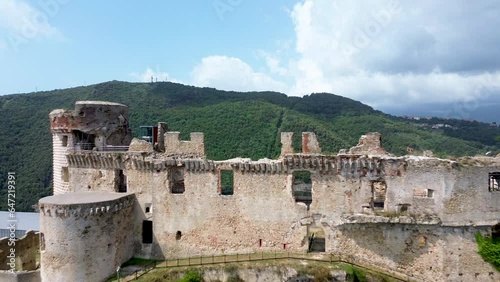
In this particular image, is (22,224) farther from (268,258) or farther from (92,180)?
(268,258)

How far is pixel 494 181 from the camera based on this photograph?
21.0 metres

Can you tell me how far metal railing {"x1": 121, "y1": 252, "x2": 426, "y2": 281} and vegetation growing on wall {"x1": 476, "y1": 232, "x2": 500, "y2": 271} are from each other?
3168 mm

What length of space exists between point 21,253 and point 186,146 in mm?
12885

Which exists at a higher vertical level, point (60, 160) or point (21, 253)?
point (60, 160)

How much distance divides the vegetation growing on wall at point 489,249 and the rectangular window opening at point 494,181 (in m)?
2.42

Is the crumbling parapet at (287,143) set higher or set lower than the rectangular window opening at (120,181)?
higher

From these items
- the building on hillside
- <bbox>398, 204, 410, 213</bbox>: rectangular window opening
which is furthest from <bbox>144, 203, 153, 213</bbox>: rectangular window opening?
the building on hillside

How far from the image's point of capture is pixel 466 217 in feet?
64.5

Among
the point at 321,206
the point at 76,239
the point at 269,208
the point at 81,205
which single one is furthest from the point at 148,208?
the point at 321,206

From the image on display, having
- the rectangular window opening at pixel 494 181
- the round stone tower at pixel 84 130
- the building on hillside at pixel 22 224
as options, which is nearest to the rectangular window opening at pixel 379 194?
the rectangular window opening at pixel 494 181

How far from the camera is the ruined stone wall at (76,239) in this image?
20875mm

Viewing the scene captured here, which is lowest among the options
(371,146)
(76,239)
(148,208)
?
(76,239)

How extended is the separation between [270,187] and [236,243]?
379 cm

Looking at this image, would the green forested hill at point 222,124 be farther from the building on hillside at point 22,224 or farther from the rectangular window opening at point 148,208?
the rectangular window opening at point 148,208
